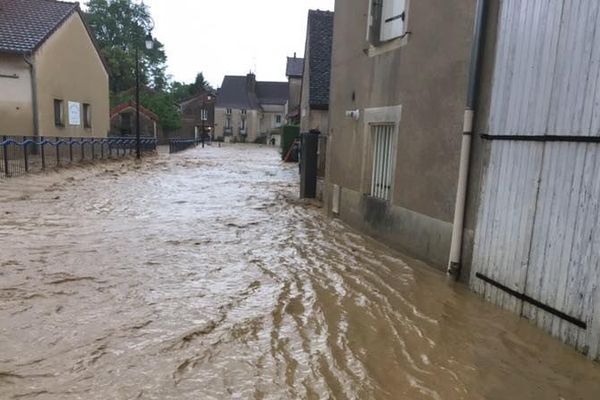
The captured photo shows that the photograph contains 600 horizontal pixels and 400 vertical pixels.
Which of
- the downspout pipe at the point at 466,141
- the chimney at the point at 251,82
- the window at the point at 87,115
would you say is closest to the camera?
the downspout pipe at the point at 466,141

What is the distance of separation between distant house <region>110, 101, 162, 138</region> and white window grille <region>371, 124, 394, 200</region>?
36.1m

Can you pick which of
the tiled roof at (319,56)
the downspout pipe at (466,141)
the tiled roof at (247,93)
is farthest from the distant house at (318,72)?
the tiled roof at (247,93)

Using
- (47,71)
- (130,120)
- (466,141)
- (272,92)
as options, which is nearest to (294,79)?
(130,120)

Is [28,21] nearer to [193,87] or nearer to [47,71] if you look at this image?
[47,71]

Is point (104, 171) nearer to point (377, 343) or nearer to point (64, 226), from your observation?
point (64, 226)

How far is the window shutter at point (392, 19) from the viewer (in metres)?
7.11

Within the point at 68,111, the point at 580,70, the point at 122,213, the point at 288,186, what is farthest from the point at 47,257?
the point at 68,111

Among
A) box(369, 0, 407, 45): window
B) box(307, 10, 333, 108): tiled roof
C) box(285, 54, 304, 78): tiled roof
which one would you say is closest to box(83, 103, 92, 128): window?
box(307, 10, 333, 108): tiled roof

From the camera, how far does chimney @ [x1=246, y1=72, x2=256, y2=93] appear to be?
71750 millimetres

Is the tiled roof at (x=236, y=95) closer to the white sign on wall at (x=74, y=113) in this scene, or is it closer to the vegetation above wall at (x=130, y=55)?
the vegetation above wall at (x=130, y=55)

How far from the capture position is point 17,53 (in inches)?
719

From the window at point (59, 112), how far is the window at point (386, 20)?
18063 millimetres

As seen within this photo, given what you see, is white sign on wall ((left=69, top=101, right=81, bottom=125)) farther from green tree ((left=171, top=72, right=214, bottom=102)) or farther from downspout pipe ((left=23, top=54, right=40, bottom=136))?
green tree ((left=171, top=72, right=214, bottom=102))

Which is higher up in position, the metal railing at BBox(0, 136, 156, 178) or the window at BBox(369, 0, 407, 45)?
the window at BBox(369, 0, 407, 45)
